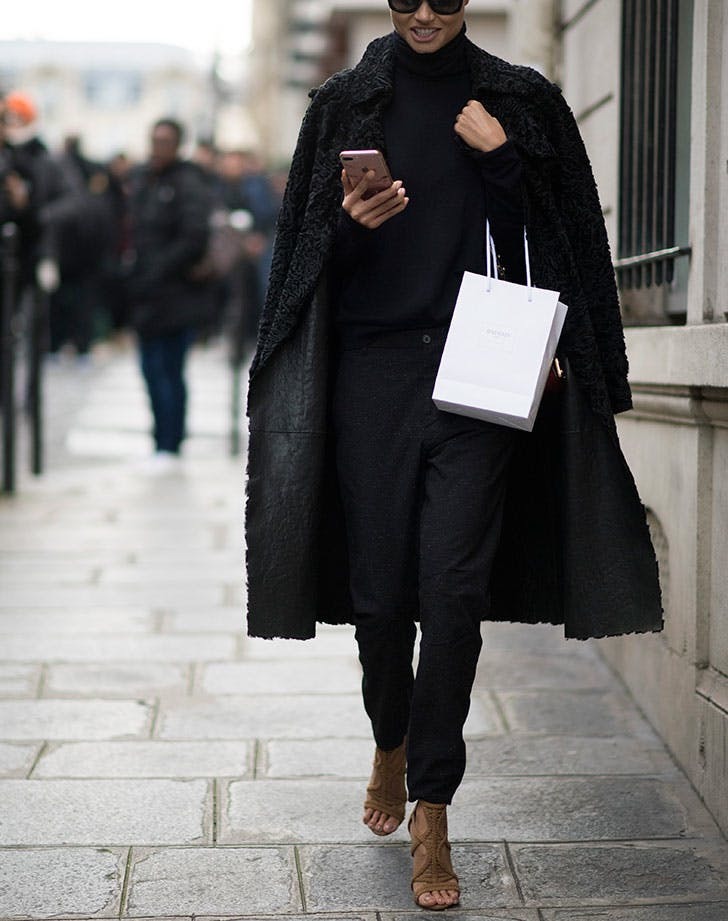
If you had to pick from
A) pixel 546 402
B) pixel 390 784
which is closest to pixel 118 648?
pixel 390 784

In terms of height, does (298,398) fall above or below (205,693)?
above

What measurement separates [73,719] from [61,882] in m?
1.32

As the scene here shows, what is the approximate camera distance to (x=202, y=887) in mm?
3527

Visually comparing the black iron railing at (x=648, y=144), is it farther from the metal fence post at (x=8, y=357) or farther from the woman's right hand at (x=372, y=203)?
the metal fence post at (x=8, y=357)

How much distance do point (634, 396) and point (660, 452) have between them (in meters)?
0.32

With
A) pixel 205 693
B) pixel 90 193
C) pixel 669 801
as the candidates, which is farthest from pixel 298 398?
pixel 90 193

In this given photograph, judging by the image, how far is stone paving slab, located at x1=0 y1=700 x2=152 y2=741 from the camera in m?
4.70

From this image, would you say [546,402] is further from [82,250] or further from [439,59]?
[82,250]

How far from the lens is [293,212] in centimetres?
369

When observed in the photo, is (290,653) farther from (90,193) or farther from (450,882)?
(90,193)

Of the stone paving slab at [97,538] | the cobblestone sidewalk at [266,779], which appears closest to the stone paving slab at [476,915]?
the cobblestone sidewalk at [266,779]

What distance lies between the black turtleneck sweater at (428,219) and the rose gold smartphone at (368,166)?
0.17m

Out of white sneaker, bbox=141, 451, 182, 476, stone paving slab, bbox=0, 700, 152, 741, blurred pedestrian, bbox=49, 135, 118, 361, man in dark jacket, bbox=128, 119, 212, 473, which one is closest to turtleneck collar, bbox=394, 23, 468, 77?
stone paving slab, bbox=0, 700, 152, 741

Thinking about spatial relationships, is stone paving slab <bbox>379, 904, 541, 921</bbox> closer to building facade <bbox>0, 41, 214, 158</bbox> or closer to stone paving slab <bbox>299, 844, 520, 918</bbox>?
stone paving slab <bbox>299, 844, 520, 918</bbox>
